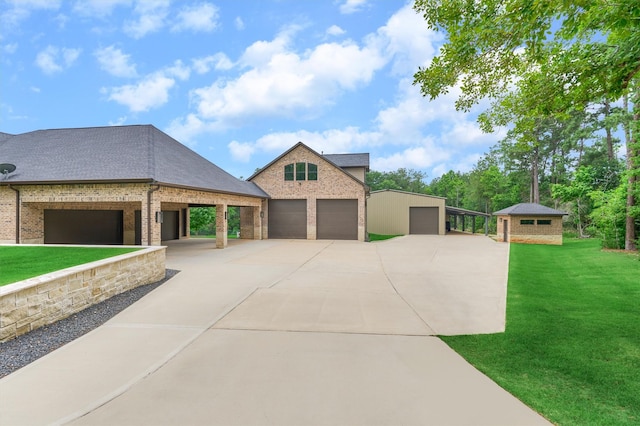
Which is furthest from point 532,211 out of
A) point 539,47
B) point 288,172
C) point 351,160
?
point 539,47

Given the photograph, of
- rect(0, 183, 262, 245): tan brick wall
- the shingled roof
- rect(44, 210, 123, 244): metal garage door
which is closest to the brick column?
the shingled roof

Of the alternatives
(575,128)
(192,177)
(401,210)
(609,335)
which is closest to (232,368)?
(609,335)

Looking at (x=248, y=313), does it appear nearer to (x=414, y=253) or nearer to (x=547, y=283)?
(x=547, y=283)

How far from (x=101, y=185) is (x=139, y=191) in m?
1.65

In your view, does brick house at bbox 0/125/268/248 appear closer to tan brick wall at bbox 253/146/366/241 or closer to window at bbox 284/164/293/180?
tan brick wall at bbox 253/146/366/241

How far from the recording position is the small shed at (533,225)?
21719 mm

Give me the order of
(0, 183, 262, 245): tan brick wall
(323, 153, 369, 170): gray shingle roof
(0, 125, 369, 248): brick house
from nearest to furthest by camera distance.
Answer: (0, 183, 262, 245): tan brick wall, (0, 125, 369, 248): brick house, (323, 153, 369, 170): gray shingle roof

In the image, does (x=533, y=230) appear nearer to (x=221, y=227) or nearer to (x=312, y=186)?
(x=312, y=186)

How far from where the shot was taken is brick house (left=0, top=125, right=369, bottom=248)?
12.2m

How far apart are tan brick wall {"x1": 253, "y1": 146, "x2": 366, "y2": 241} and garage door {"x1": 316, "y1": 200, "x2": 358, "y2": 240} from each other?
1.24 feet

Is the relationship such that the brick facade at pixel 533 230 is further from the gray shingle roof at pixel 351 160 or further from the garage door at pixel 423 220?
the gray shingle roof at pixel 351 160

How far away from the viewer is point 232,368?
3887 millimetres

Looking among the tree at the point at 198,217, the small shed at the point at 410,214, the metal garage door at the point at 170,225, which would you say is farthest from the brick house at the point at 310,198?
the tree at the point at 198,217

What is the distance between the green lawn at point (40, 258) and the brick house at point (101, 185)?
3006 mm
